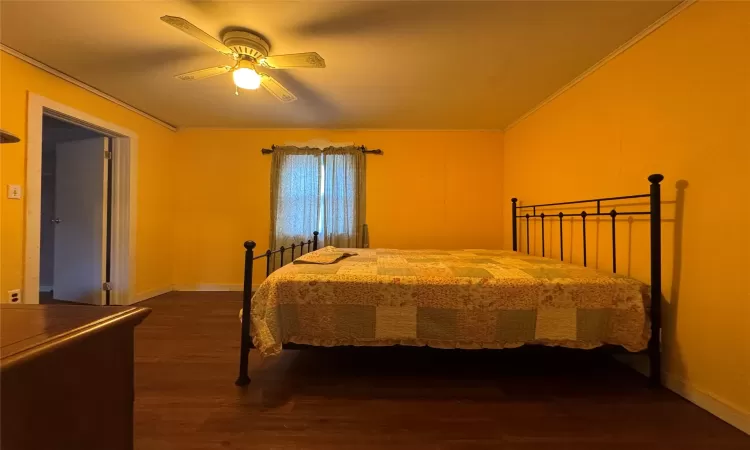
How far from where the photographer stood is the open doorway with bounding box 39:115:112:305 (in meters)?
3.31

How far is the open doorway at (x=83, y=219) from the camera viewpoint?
10.9 feet

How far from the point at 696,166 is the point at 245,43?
2547 mm

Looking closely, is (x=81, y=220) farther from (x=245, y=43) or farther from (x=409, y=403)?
(x=409, y=403)

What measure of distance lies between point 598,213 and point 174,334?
331 centimetres

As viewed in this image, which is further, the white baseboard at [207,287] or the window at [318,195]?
the white baseboard at [207,287]

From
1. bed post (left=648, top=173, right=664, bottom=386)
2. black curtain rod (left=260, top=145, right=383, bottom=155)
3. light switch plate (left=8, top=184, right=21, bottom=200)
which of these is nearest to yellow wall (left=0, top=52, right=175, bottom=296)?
light switch plate (left=8, top=184, right=21, bottom=200)

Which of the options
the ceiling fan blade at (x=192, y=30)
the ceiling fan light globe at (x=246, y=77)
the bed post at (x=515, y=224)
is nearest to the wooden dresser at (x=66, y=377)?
the ceiling fan blade at (x=192, y=30)

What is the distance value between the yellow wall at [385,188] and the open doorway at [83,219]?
849 millimetres

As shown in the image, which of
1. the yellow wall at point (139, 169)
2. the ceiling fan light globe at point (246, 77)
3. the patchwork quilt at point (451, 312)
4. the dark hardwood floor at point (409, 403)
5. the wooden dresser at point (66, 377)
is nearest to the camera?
the wooden dresser at point (66, 377)

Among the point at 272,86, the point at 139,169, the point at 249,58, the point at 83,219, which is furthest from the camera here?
the point at 139,169

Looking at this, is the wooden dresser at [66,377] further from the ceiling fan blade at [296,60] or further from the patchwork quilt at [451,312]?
the ceiling fan blade at [296,60]

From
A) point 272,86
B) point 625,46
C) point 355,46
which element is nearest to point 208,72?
point 272,86

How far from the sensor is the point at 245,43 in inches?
78.1

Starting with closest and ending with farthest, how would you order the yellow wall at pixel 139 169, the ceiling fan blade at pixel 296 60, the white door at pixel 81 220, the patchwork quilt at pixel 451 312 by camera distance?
the patchwork quilt at pixel 451 312, the ceiling fan blade at pixel 296 60, the yellow wall at pixel 139 169, the white door at pixel 81 220
